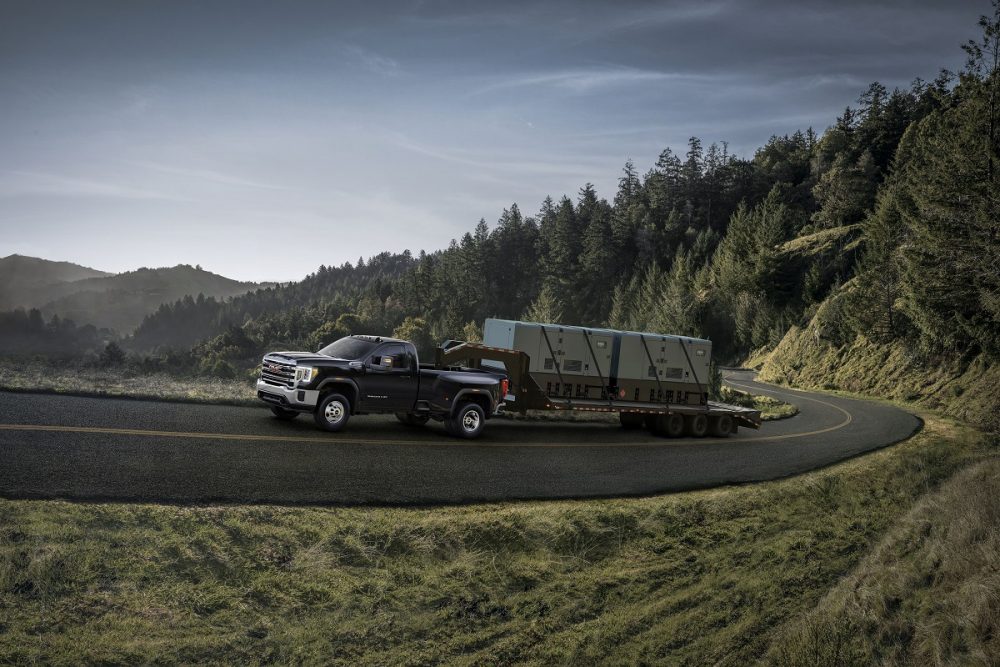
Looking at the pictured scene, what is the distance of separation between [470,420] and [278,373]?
506 cm

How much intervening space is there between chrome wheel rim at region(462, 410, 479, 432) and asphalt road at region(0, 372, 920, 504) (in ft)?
1.44

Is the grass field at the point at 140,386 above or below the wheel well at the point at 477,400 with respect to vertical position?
below

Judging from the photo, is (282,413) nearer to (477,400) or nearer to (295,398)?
(295,398)

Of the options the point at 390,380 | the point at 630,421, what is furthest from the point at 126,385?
the point at 630,421

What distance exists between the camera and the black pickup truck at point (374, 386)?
15656 millimetres

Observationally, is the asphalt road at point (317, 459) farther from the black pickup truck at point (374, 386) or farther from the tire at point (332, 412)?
the black pickup truck at point (374, 386)

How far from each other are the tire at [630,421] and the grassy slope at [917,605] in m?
9.95

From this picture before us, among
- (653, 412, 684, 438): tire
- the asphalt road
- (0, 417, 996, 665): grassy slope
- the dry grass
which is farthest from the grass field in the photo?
(0, 417, 996, 665): grassy slope

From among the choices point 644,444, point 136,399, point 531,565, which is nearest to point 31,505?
point 531,565

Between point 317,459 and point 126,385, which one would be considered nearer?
point 317,459

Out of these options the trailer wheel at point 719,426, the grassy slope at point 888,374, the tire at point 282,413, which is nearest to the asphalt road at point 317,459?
the tire at point 282,413

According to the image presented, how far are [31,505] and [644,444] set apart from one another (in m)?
15.7

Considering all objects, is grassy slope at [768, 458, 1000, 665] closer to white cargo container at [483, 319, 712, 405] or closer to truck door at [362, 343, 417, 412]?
white cargo container at [483, 319, 712, 405]

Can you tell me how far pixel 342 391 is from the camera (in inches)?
637
